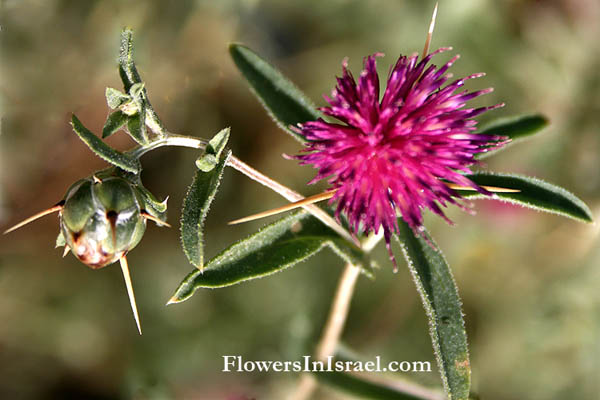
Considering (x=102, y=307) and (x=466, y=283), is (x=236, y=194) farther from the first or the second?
(x=466, y=283)

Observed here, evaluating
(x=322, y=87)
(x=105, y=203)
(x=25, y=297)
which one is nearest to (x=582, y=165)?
(x=322, y=87)

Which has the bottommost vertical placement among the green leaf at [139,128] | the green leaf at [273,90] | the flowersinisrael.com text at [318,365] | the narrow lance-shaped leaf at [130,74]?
the flowersinisrael.com text at [318,365]

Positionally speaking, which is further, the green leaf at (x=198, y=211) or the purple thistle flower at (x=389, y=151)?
the purple thistle flower at (x=389, y=151)

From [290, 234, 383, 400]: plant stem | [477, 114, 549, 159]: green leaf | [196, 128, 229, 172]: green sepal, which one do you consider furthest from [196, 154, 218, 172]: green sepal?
[477, 114, 549, 159]: green leaf

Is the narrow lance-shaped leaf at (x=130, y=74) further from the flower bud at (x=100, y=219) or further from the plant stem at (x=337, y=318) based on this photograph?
the plant stem at (x=337, y=318)

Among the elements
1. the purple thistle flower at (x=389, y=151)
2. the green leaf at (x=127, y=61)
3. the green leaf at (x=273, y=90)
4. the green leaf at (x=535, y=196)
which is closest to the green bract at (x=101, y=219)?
the green leaf at (x=127, y=61)

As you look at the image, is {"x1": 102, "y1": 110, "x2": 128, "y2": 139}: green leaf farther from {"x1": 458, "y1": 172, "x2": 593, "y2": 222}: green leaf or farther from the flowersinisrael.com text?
the flowersinisrael.com text
